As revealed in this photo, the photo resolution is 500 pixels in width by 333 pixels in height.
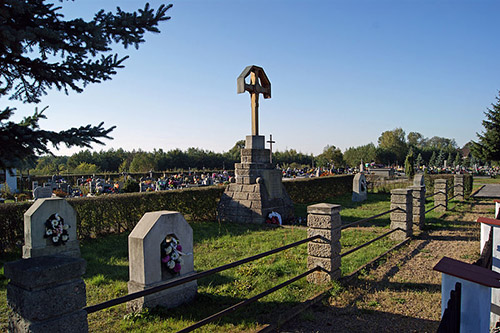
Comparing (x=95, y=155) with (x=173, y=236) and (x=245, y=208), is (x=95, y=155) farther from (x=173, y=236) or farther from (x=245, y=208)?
(x=173, y=236)

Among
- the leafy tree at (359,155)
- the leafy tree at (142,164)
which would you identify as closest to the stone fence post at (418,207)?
the leafy tree at (142,164)

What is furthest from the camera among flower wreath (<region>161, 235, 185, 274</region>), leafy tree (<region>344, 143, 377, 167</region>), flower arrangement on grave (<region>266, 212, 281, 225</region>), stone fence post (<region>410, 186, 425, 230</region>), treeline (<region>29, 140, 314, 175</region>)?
leafy tree (<region>344, 143, 377, 167</region>)

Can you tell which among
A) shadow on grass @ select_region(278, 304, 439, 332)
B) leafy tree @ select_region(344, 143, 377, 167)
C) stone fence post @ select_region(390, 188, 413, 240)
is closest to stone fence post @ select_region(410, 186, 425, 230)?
stone fence post @ select_region(390, 188, 413, 240)

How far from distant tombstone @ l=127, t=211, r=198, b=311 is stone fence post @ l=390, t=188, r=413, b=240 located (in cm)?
566

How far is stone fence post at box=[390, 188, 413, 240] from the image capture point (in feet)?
28.0

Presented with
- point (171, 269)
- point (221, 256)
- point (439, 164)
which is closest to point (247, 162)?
point (221, 256)

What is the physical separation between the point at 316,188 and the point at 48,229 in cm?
1347

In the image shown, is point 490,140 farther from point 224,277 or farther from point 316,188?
point 224,277

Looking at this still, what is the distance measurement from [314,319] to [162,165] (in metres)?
35.9

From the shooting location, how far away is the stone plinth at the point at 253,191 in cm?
1139

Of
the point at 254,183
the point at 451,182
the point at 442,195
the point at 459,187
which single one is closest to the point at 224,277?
the point at 254,183

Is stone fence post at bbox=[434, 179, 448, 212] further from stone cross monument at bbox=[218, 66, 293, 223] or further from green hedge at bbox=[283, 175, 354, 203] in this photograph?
green hedge at bbox=[283, 175, 354, 203]

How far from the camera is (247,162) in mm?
11750

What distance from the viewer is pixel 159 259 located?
470 cm
